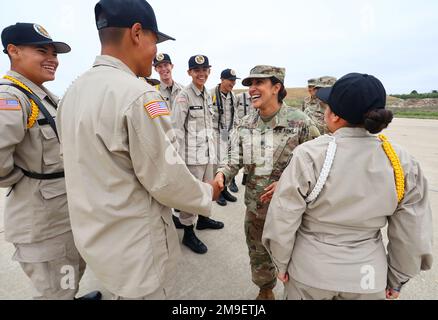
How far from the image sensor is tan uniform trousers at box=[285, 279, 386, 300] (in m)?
1.37

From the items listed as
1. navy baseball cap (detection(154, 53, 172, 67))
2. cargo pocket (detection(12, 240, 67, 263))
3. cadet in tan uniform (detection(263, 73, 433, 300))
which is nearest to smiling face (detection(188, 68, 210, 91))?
navy baseball cap (detection(154, 53, 172, 67))

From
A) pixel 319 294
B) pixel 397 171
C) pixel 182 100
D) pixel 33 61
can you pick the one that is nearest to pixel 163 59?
pixel 182 100

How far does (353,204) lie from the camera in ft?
4.23

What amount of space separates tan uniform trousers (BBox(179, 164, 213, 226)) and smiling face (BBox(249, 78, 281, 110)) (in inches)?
64.5

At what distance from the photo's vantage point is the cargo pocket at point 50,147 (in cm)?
180

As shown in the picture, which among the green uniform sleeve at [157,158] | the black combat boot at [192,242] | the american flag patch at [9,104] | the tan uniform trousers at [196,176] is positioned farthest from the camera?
the tan uniform trousers at [196,176]

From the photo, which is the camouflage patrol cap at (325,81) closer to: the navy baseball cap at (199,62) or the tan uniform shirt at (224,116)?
the tan uniform shirt at (224,116)

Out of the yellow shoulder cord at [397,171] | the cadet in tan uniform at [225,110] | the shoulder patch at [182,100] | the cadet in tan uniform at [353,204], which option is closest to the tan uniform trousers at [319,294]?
the cadet in tan uniform at [353,204]

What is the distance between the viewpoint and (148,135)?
1.16 m

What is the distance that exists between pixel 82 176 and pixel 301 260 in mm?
1335

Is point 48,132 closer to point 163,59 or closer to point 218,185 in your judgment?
point 218,185

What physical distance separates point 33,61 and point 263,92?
1853mm

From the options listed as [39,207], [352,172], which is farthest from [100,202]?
[352,172]
